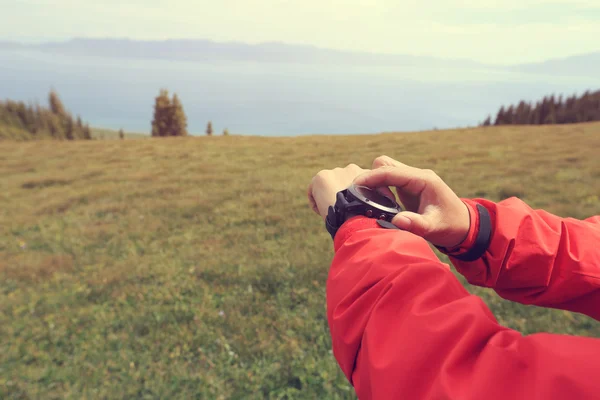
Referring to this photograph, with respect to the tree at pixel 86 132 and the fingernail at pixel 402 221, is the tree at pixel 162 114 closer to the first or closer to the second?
the tree at pixel 86 132

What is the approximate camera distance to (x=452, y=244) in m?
1.97

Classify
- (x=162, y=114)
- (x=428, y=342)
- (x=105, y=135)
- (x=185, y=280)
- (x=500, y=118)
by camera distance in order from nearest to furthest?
(x=428, y=342) < (x=185, y=280) < (x=500, y=118) < (x=162, y=114) < (x=105, y=135)

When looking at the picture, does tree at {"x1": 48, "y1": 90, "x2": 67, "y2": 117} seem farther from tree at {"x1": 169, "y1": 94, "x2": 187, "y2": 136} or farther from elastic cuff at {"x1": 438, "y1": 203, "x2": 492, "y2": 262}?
elastic cuff at {"x1": 438, "y1": 203, "x2": 492, "y2": 262}

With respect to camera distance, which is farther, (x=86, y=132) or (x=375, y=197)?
(x=86, y=132)

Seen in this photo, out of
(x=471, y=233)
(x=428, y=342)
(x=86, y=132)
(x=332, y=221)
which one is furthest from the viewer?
→ (x=86, y=132)

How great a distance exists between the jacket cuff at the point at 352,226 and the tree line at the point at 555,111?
124ft

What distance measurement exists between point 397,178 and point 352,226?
1.31 feet

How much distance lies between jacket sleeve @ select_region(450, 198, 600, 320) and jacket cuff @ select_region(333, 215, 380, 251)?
69 cm

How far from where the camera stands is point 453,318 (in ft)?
3.63

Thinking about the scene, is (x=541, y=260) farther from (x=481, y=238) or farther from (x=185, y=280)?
(x=185, y=280)

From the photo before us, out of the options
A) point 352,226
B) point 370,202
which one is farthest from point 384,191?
point 352,226

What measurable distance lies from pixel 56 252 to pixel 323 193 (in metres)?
6.14

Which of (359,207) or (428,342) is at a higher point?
(359,207)

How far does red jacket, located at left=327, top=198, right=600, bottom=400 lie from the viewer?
37.6 inches
